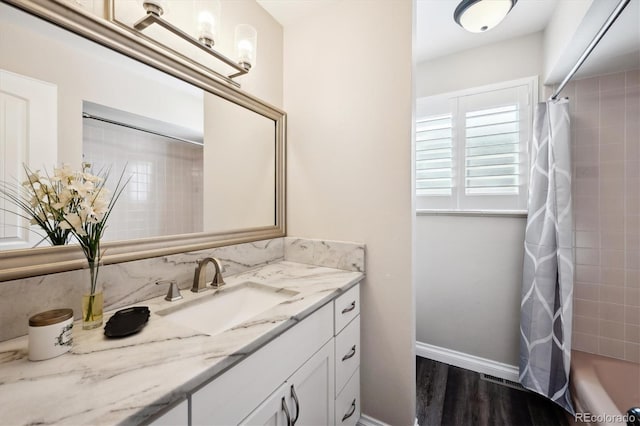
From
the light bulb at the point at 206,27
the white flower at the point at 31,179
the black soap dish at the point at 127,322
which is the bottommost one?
the black soap dish at the point at 127,322

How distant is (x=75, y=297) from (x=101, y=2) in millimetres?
966

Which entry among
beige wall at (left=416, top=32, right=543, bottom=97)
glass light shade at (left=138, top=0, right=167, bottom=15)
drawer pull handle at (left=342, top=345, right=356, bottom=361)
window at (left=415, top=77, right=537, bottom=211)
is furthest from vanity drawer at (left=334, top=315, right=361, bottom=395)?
beige wall at (left=416, top=32, right=543, bottom=97)

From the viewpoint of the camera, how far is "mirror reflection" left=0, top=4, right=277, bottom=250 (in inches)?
28.8

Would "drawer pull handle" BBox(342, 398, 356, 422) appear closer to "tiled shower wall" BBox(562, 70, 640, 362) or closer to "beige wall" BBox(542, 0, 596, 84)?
"tiled shower wall" BBox(562, 70, 640, 362)

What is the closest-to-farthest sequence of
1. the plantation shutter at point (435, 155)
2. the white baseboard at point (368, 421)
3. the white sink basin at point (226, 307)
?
the white sink basin at point (226, 307) → the white baseboard at point (368, 421) → the plantation shutter at point (435, 155)

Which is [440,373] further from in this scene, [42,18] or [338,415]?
[42,18]

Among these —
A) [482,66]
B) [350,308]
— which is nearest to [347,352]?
[350,308]

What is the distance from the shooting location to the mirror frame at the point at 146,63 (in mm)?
727

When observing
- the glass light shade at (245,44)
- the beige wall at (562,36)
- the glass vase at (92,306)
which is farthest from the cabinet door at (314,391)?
the beige wall at (562,36)

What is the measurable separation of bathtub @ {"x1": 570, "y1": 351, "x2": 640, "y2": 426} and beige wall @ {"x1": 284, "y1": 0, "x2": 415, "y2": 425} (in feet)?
2.91

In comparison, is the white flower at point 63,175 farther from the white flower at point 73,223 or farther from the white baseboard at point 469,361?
the white baseboard at point 469,361

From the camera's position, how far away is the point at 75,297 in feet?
2.66

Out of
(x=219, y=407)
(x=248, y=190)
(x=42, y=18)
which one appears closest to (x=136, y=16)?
(x=42, y=18)

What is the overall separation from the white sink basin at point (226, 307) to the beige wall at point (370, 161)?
497 millimetres
